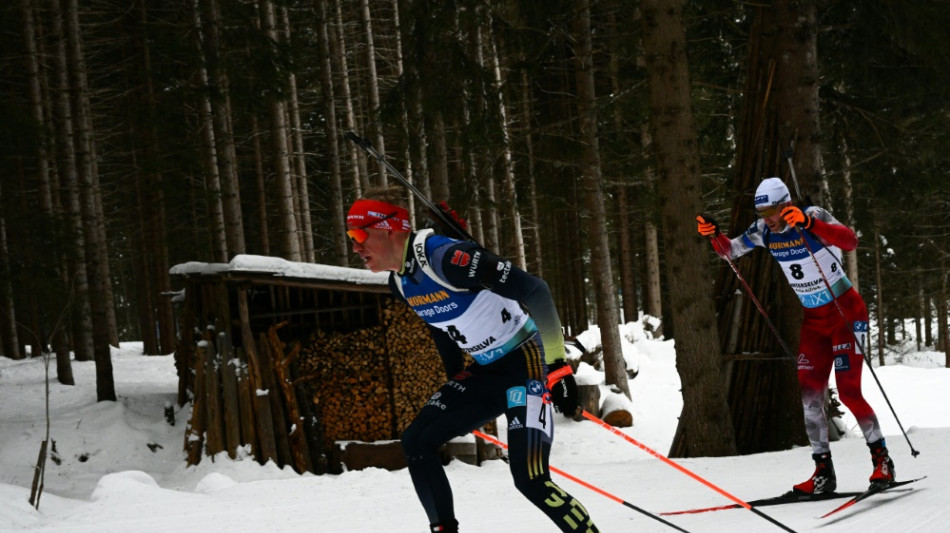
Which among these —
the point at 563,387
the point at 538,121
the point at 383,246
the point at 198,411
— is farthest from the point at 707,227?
the point at 538,121

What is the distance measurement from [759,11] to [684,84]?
152cm

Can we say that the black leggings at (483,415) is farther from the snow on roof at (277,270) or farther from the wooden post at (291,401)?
the wooden post at (291,401)

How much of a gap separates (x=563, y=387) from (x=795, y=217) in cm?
274

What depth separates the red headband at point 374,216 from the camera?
359 centimetres

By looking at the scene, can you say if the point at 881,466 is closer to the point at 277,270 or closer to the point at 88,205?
the point at 277,270

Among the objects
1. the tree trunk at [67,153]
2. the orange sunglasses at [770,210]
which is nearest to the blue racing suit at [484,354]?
the orange sunglasses at [770,210]

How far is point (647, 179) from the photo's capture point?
52.9 feet

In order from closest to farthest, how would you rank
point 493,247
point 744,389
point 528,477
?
1. point 528,477
2. point 744,389
3. point 493,247

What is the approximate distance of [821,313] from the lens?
5.64 metres

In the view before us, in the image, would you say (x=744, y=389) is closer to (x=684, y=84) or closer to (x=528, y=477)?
(x=684, y=84)

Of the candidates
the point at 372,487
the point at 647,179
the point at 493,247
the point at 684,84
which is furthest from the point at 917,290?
the point at 372,487

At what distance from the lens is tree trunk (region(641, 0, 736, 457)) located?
794 centimetres

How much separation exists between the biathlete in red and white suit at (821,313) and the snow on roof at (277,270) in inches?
185

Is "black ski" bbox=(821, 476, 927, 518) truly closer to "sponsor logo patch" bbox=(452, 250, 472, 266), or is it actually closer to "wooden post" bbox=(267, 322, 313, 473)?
"sponsor logo patch" bbox=(452, 250, 472, 266)
